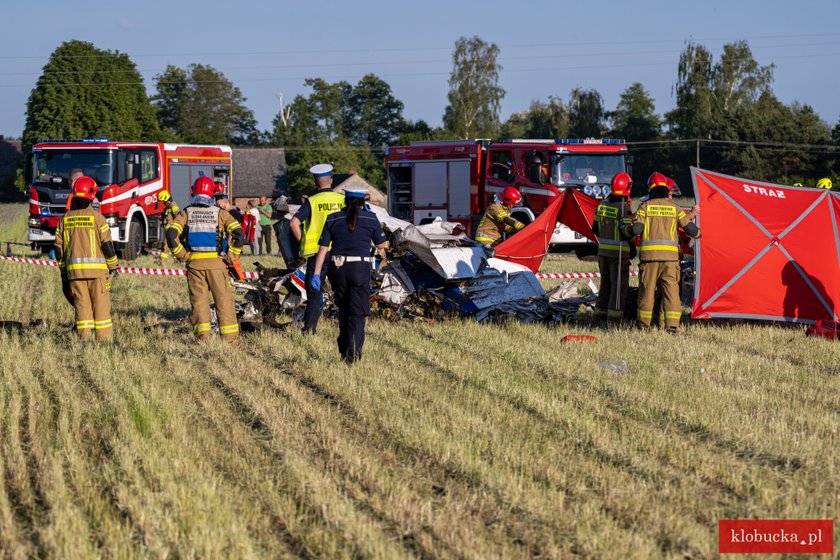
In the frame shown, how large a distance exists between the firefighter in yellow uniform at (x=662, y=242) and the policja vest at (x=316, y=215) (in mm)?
3091

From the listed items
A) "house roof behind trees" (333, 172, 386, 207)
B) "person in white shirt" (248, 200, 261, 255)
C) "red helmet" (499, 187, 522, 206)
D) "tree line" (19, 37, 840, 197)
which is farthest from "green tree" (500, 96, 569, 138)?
"red helmet" (499, 187, 522, 206)

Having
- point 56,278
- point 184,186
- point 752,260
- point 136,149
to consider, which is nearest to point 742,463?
point 752,260

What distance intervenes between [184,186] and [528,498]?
874 inches

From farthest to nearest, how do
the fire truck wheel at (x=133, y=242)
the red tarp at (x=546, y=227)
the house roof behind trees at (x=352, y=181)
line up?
1. the house roof behind trees at (x=352, y=181)
2. the fire truck wheel at (x=133, y=242)
3. the red tarp at (x=546, y=227)

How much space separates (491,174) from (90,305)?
14021mm

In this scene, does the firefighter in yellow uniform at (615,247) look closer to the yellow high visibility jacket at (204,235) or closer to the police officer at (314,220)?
the police officer at (314,220)

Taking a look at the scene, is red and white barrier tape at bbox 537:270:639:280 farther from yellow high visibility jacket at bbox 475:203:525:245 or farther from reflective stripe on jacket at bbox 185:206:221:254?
reflective stripe on jacket at bbox 185:206:221:254

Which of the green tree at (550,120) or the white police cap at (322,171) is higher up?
the green tree at (550,120)

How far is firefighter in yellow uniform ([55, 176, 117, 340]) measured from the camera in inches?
406

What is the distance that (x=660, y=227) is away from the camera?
1102 centimetres

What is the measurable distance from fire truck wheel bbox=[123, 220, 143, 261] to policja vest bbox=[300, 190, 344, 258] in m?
13.1

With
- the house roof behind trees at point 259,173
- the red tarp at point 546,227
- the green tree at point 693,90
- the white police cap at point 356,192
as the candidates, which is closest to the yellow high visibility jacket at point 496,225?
the red tarp at point 546,227

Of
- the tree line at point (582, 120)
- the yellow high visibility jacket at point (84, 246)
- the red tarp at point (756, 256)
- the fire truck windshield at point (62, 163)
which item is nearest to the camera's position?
the yellow high visibility jacket at point (84, 246)

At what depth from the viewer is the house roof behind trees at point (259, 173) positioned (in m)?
75.3
